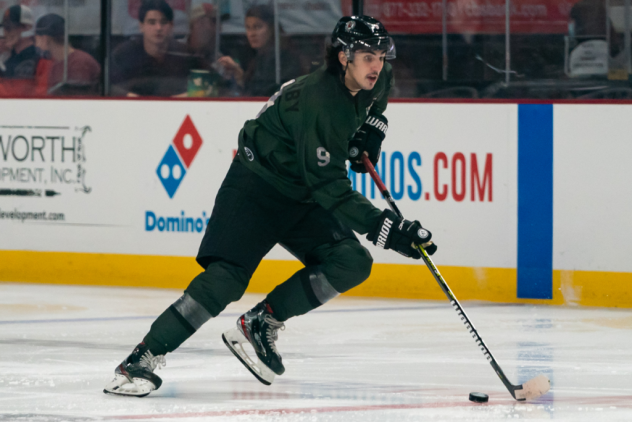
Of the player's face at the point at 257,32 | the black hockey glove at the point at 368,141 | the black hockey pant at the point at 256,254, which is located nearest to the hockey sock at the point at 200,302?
the black hockey pant at the point at 256,254

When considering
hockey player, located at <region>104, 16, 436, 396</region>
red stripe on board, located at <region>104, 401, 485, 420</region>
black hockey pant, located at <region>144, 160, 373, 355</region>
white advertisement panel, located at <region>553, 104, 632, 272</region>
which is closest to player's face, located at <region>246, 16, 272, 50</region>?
white advertisement panel, located at <region>553, 104, 632, 272</region>

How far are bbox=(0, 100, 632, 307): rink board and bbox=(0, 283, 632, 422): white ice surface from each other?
218 mm

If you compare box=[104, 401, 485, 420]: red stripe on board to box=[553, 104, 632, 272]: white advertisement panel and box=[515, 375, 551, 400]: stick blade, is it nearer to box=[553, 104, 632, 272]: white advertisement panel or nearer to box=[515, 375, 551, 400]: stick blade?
box=[515, 375, 551, 400]: stick blade

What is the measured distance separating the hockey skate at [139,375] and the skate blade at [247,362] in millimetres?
254

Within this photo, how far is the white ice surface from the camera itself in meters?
3.31

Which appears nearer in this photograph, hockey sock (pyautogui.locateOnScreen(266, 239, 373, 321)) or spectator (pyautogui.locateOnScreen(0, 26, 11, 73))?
hockey sock (pyautogui.locateOnScreen(266, 239, 373, 321))

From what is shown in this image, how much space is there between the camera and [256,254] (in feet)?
11.3

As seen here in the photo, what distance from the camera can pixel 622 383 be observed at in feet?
12.2

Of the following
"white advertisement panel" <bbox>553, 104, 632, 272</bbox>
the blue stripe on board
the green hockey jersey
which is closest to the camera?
the green hockey jersey

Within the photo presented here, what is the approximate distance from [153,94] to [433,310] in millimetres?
2103

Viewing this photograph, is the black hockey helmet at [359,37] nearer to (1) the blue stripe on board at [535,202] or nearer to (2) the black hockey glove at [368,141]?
(2) the black hockey glove at [368,141]

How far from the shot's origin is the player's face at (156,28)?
20.1ft

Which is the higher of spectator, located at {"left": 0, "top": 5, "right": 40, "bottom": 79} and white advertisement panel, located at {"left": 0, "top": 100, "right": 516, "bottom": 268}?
spectator, located at {"left": 0, "top": 5, "right": 40, "bottom": 79}

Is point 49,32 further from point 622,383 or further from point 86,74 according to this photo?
point 622,383
